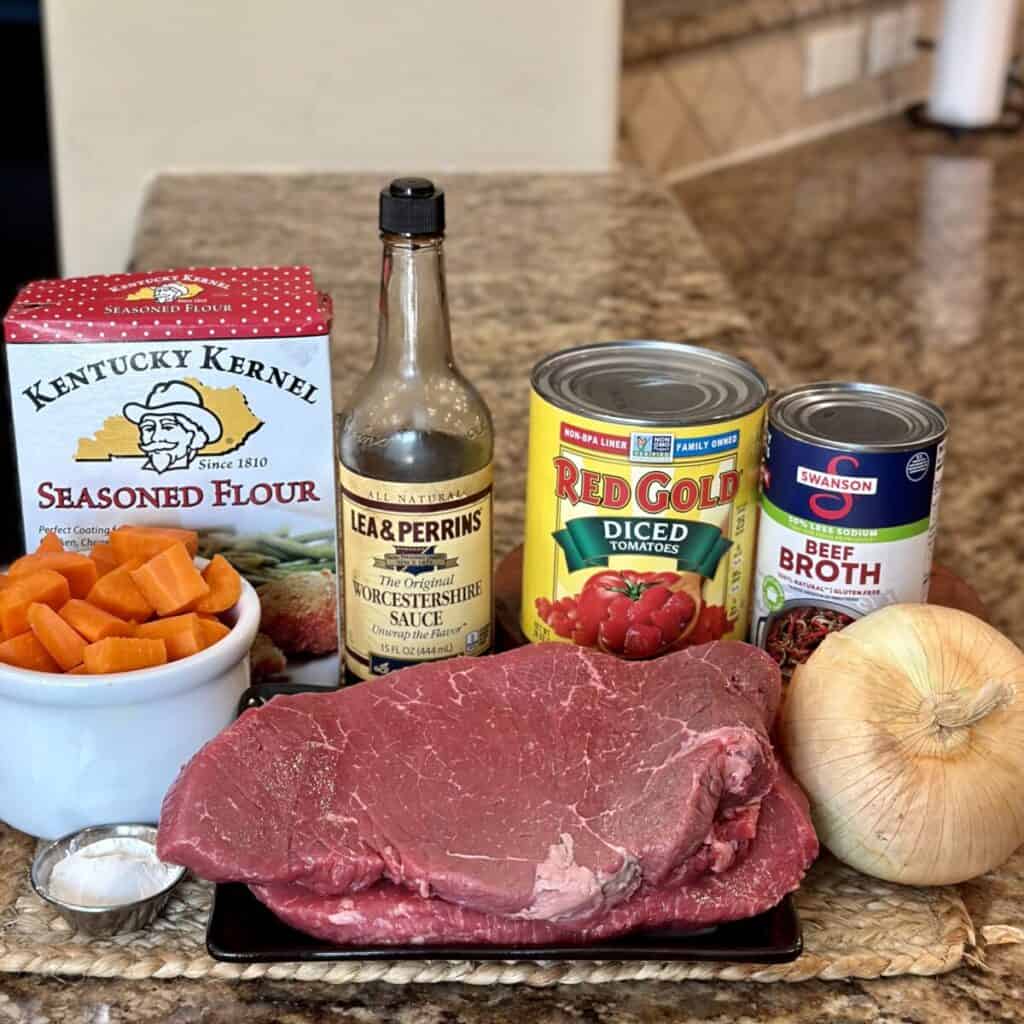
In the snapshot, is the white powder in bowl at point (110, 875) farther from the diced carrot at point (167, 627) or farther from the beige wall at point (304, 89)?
the beige wall at point (304, 89)

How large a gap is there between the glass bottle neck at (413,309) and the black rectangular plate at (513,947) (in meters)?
0.32

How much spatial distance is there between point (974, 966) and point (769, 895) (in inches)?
4.7

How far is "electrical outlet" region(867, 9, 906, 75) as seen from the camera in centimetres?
282

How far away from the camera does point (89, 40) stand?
5.91ft

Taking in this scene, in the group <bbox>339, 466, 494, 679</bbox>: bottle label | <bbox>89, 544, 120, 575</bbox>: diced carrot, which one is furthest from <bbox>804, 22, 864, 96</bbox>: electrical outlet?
<bbox>89, 544, 120, 575</bbox>: diced carrot

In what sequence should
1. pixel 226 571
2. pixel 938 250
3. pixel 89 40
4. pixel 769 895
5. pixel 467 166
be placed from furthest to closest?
1. pixel 938 250
2. pixel 467 166
3. pixel 89 40
4. pixel 226 571
5. pixel 769 895

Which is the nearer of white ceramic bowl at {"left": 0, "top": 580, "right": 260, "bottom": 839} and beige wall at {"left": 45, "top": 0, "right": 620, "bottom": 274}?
white ceramic bowl at {"left": 0, "top": 580, "right": 260, "bottom": 839}

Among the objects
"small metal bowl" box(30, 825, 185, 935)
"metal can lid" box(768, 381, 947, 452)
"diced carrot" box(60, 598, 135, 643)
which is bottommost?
"small metal bowl" box(30, 825, 185, 935)

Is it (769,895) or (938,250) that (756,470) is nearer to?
(769,895)

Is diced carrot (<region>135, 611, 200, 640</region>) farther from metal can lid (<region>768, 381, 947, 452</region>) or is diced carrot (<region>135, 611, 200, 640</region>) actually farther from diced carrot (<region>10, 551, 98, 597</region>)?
metal can lid (<region>768, 381, 947, 452</region>)

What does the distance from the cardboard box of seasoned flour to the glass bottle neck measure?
4 cm

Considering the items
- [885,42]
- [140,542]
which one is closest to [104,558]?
[140,542]

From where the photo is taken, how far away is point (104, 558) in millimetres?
831

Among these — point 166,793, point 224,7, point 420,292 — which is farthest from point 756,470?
point 224,7
